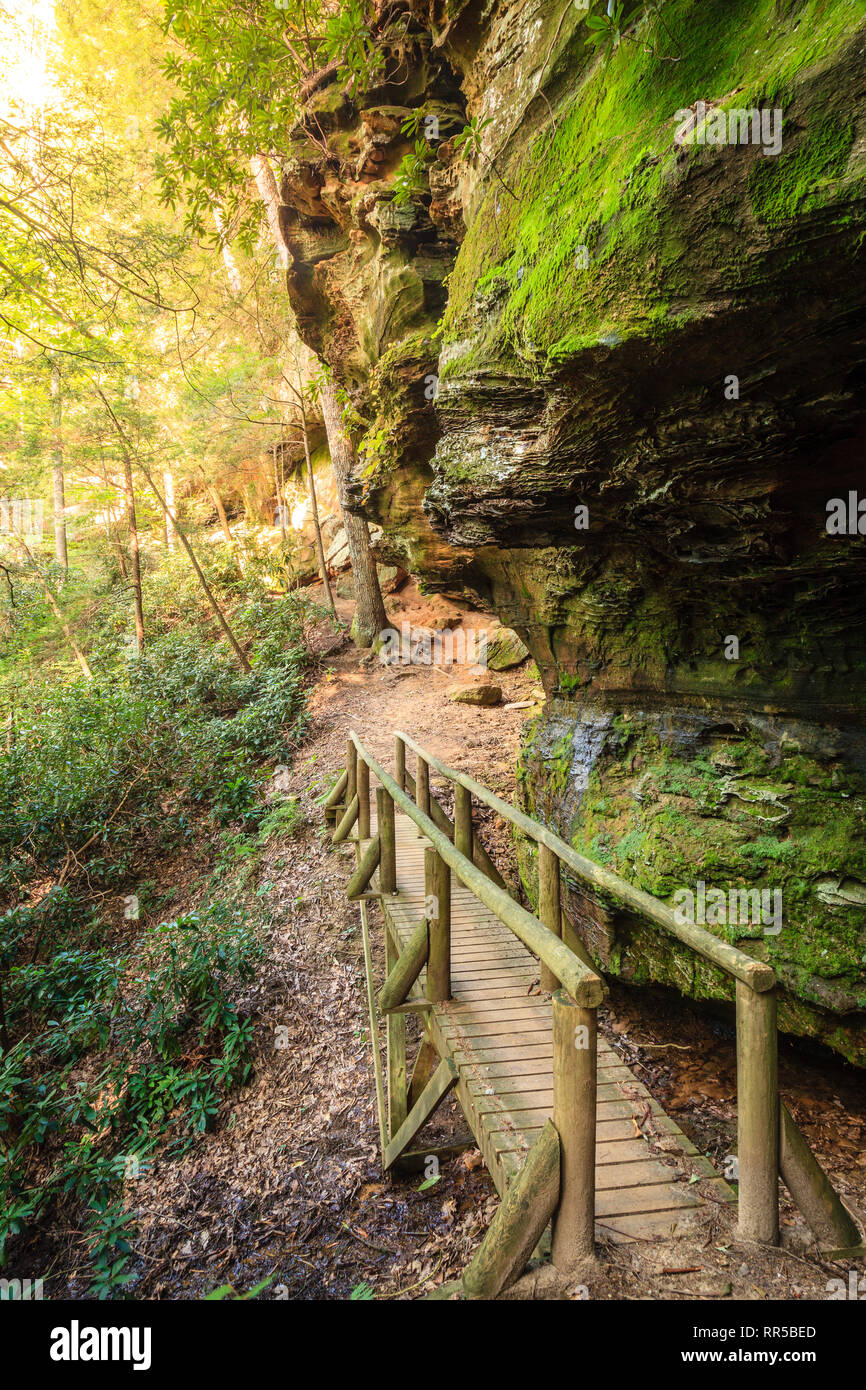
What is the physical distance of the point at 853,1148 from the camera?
362cm

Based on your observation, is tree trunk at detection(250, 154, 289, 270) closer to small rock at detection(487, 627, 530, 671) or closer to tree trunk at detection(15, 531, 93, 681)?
small rock at detection(487, 627, 530, 671)

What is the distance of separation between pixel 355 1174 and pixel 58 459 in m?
18.1

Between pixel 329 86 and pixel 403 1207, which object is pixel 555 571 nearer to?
pixel 403 1207

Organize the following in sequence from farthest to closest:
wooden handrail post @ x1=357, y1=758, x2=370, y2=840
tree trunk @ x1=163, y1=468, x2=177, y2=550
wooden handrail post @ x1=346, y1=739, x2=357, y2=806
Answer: tree trunk @ x1=163, y1=468, x2=177, y2=550 < wooden handrail post @ x1=346, y1=739, x2=357, y2=806 < wooden handrail post @ x1=357, y1=758, x2=370, y2=840

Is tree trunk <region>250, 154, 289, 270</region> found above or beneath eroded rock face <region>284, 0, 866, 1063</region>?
above

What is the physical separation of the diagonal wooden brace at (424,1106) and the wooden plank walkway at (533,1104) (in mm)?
87

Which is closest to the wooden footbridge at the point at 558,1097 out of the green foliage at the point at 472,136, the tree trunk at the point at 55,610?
the green foliage at the point at 472,136

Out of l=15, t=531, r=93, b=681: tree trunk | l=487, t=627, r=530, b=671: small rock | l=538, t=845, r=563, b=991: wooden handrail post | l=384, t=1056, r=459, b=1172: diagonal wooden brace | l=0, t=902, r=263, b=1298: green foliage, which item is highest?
l=15, t=531, r=93, b=681: tree trunk

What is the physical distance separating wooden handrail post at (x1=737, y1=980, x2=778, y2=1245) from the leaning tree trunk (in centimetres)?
1206

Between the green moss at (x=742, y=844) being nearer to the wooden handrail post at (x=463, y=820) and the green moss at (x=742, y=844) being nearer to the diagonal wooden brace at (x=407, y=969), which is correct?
the wooden handrail post at (x=463, y=820)

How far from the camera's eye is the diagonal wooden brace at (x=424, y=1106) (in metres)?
3.40

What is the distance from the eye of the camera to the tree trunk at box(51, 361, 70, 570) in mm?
13281

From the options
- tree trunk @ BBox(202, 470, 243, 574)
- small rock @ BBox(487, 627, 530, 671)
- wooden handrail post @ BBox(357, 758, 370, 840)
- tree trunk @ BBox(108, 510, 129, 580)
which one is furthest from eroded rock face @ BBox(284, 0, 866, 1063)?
tree trunk @ BBox(108, 510, 129, 580)
